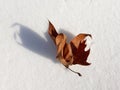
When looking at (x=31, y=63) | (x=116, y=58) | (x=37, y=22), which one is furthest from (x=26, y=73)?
(x=116, y=58)

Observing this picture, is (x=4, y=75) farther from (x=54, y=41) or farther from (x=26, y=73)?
(x=54, y=41)

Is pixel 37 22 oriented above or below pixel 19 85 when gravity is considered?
above

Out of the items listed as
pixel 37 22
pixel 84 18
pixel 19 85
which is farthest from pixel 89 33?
pixel 19 85

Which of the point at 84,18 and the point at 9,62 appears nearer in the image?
the point at 9,62
